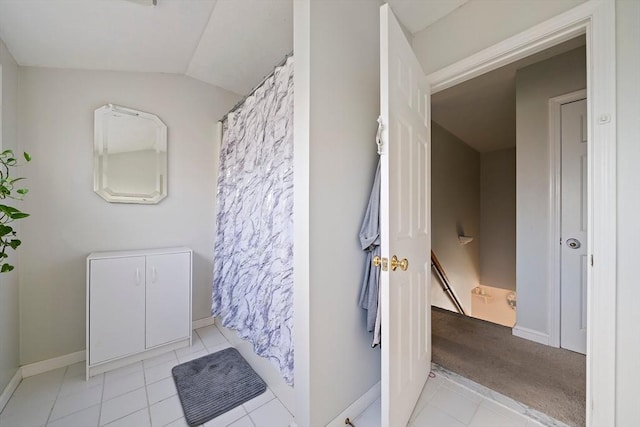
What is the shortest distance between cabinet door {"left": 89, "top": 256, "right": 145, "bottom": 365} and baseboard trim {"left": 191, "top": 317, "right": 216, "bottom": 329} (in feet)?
1.92

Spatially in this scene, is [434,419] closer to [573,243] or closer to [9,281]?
[573,243]

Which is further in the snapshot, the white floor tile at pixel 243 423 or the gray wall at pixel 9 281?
the gray wall at pixel 9 281

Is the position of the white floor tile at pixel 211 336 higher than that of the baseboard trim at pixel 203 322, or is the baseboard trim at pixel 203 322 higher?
the baseboard trim at pixel 203 322

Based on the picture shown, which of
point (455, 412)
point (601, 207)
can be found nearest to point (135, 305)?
point (455, 412)

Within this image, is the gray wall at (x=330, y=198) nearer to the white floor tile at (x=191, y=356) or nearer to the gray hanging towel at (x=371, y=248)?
the gray hanging towel at (x=371, y=248)

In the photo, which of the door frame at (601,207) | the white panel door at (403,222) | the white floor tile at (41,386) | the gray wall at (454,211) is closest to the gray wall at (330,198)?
the white panel door at (403,222)

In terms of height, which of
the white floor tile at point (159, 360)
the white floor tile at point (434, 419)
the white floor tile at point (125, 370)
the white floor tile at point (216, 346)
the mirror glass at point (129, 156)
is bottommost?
the white floor tile at point (216, 346)

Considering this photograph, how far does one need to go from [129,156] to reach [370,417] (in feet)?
8.65

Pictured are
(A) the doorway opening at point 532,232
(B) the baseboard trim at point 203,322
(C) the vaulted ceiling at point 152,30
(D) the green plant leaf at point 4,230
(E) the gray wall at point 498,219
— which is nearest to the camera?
(D) the green plant leaf at point 4,230

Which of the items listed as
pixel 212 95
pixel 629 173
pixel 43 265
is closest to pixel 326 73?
pixel 629 173

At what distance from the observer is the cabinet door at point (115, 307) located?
1677mm

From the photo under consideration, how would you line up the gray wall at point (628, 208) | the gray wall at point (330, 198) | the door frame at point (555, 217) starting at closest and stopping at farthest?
the gray wall at point (628, 208), the gray wall at point (330, 198), the door frame at point (555, 217)

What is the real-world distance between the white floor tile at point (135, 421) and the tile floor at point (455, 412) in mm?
1163

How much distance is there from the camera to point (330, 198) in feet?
4.02
